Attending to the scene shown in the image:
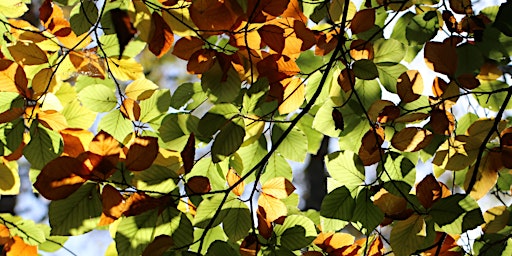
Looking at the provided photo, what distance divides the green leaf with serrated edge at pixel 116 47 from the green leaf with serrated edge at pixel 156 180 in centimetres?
33

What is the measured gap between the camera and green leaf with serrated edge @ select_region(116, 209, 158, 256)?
A: 76 centimetres

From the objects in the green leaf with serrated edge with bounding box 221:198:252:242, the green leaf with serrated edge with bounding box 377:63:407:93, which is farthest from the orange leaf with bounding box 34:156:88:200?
the green leaf with serrated edge with bounding box 377:63:407:93

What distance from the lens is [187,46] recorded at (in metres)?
0.93

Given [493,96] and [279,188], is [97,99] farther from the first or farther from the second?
[493,96]

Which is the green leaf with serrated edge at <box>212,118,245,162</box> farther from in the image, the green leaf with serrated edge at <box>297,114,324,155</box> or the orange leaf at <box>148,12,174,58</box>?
the green leaf with serrated edge at <box>297,114,324,155</box>

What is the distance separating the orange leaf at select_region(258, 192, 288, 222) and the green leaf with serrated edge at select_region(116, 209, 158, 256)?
0.21m

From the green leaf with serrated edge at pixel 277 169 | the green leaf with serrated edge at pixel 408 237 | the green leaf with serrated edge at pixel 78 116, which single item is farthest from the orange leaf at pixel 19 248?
the green leaf with serrated edge at pixel 408 237

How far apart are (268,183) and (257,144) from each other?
95 millimetres

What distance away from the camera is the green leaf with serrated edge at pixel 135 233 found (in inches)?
30.0

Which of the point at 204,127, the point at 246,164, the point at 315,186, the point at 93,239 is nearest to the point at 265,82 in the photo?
the point at 204,127

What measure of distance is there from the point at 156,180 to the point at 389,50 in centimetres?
49

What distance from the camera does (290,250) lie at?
88 centimetres

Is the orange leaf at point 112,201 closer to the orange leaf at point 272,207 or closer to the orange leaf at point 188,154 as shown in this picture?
the orange leaf at point 188,154

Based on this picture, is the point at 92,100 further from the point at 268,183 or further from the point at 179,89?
the point at 268,183
